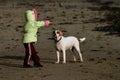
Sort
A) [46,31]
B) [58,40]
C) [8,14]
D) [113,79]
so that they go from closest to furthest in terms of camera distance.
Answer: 1. [113,79]
2. [58,40]
3. [46,31]
4. [8,14]

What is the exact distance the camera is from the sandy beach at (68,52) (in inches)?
538

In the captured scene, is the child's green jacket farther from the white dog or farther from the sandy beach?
the sandy beach

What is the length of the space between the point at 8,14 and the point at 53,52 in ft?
49.1

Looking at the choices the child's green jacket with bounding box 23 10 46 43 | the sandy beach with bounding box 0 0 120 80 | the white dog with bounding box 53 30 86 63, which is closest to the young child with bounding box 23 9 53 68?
the child's green jacket with bounding box 23 10 46 43

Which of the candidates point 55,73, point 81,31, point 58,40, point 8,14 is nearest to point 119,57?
point 58,40

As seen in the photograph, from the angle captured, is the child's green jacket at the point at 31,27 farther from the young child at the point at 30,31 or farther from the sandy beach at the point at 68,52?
the sandy beach at the point at 68,52

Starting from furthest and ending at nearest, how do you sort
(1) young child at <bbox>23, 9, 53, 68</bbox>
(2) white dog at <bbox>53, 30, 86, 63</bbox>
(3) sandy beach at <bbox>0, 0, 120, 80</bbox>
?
(2) white dog at <bbox>53, 30, 86, 63</bbox> < (1) young child at <bbox>23, 9, 53, 68</bbox> < (3) sandy beach at <bbox>0, 0, 120, 80</bbox>

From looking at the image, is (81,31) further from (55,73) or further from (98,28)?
(55,73)

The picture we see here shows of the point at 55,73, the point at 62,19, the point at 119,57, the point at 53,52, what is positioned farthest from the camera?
the point at 62,19

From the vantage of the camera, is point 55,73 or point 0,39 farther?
point 0,39

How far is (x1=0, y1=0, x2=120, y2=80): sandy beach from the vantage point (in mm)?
13677

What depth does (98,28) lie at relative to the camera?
2383 cm

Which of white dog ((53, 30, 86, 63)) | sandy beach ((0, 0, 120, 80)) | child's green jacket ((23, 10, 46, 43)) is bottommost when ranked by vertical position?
sandy beach ((0, 0, 120, 80))

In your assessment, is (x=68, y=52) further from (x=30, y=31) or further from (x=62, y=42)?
(x=30, y=31)
